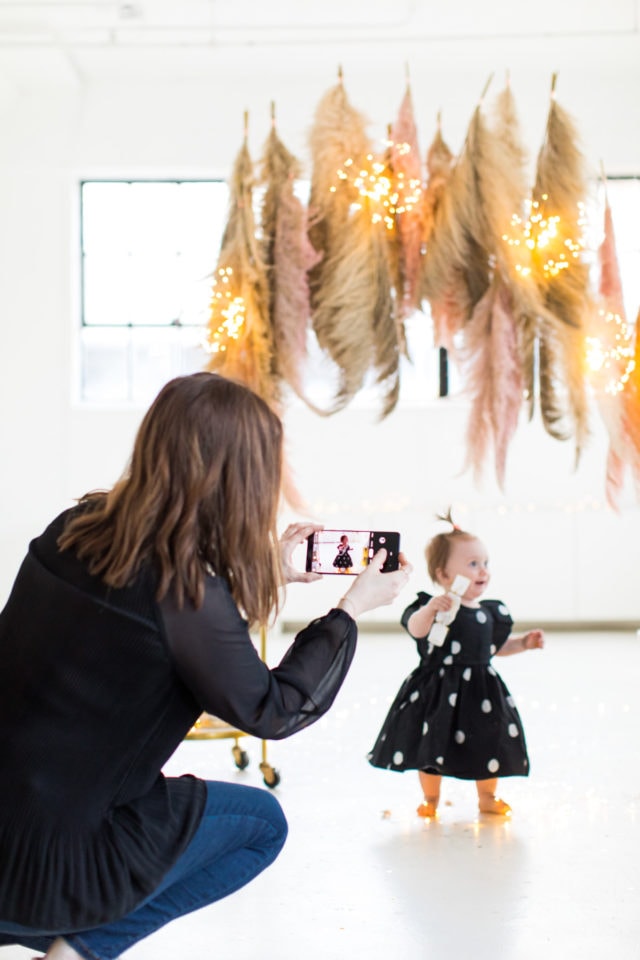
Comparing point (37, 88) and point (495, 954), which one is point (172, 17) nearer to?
point (37, 88)

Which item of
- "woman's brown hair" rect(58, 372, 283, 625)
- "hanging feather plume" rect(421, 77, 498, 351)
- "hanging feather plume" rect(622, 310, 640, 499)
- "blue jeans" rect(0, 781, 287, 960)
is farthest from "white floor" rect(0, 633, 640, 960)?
"hanging feather plume" rect(421, 77, 498, 351)

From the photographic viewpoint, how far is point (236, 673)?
1573mm

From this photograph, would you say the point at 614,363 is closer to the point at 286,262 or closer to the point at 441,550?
the point at 286,262

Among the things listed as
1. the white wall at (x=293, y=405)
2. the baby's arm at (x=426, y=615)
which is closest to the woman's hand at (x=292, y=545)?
the baby's arm at (x=426, y=615)

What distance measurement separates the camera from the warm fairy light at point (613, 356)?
4.82m

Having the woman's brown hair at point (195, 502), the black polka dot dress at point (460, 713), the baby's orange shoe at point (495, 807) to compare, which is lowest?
the baby's orange shoe at point (495, 807)

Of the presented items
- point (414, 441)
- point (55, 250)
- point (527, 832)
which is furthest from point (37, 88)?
point (527, 832)

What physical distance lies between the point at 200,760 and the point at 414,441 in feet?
10.7

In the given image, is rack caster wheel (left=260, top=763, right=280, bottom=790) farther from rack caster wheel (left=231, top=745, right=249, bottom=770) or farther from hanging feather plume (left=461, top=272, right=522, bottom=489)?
hanging feather plume (left=461, top=272, right=522, bottom=489)

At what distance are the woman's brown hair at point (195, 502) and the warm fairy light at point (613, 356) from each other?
11.3 ft

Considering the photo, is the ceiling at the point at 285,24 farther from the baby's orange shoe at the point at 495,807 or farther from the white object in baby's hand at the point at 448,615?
the baby's orange shoe at the point at 495,807

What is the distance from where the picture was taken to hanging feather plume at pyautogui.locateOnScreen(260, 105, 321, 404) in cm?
474

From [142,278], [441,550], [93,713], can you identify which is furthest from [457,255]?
[93,713]

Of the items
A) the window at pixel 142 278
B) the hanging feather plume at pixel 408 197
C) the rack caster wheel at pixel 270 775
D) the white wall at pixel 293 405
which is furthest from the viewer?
the window at pixel 142 278
